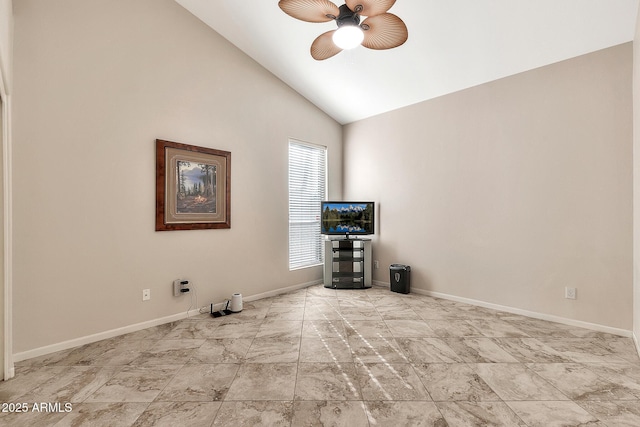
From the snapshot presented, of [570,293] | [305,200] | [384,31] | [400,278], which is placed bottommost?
[400,278]

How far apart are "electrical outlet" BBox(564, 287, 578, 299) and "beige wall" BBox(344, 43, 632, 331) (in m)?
0.04

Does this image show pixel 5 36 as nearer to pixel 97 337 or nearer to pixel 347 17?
pixel 347 17

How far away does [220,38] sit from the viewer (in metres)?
3.86

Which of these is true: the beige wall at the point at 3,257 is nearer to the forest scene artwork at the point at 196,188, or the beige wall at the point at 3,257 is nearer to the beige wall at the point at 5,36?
the beige wall at the point at 5,36

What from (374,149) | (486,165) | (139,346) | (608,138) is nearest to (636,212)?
(608,138)

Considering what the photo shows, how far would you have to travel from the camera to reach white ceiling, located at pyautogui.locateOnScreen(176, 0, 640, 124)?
9.10 ft

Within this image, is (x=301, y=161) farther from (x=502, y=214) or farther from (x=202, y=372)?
(x=202, y=372)

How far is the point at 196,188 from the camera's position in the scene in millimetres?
3607

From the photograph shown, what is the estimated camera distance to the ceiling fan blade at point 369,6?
1.99 metres

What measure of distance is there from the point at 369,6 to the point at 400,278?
3.52 m

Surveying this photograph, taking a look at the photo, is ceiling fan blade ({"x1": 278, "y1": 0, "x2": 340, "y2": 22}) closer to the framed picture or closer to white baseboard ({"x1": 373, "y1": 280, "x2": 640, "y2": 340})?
the framed picture

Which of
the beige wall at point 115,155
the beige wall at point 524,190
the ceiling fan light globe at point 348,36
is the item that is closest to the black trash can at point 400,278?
the beige wall at point 524,190

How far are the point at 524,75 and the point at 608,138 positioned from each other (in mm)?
1113

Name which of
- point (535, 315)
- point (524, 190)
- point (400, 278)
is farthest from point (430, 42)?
point (535, 315)
